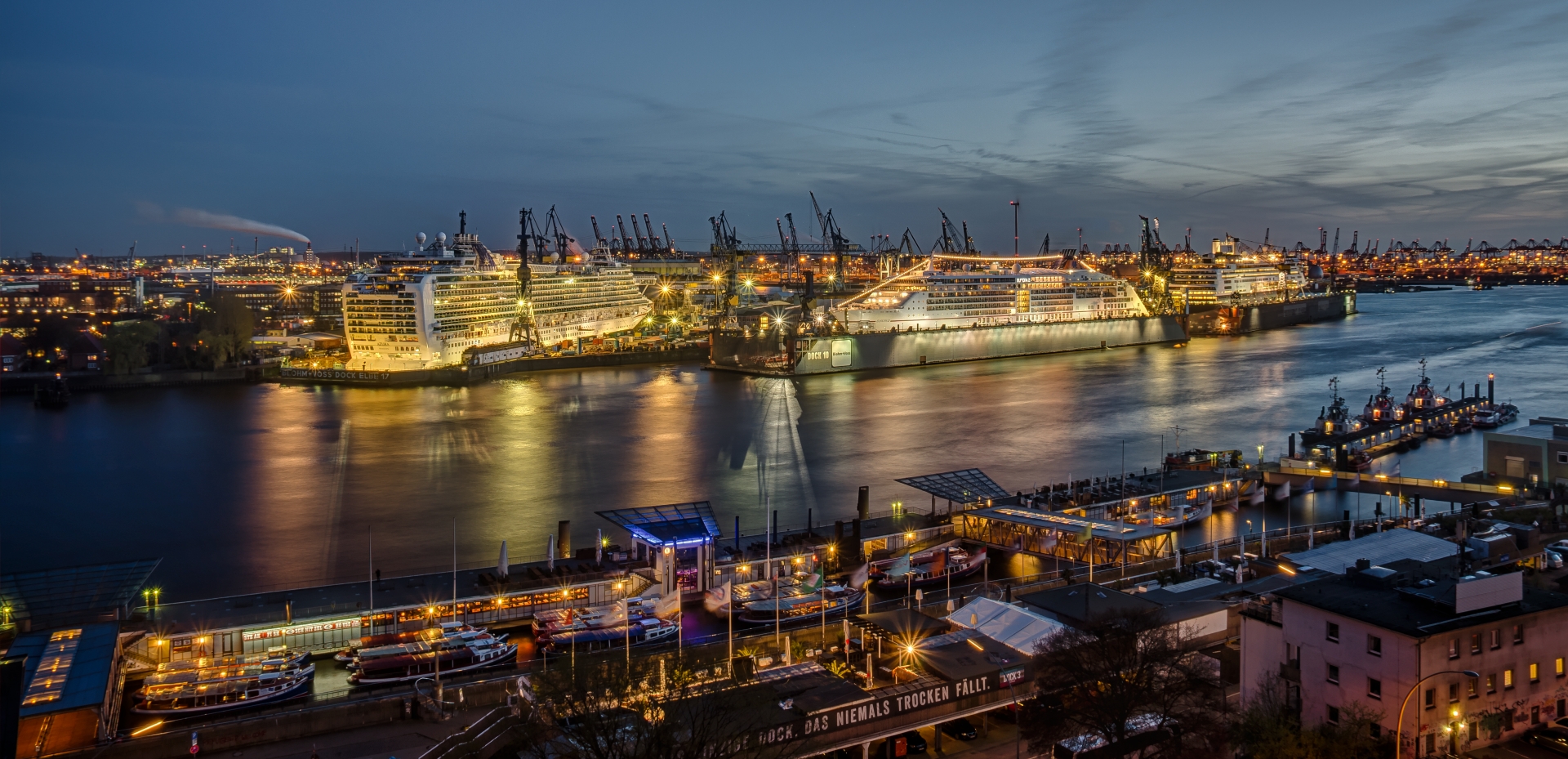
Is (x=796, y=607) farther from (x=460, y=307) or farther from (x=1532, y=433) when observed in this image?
Answer: (x=460, y=307)

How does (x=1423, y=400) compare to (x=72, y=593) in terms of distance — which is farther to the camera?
(x=1423, y=400)

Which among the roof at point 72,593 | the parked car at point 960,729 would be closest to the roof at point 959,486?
the parked car at point 960,729

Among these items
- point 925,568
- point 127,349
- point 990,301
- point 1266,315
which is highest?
point 990,301

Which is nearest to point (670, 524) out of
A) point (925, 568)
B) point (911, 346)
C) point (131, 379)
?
point (925, 568)

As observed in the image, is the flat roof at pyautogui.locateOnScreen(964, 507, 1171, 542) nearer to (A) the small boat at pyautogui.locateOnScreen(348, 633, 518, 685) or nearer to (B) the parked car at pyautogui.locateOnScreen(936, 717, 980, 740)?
(B) the parked car at pyautogui.locateOnScreen(936, 717, 980, 740)

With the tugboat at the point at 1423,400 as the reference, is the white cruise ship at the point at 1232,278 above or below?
above

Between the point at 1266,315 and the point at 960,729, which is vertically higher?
the point at 1266,315

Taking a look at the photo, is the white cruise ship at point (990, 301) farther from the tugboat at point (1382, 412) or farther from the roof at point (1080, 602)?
the roof at point (1080, 602)
